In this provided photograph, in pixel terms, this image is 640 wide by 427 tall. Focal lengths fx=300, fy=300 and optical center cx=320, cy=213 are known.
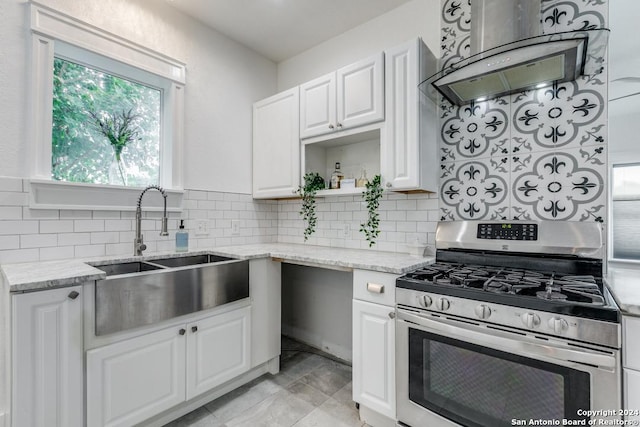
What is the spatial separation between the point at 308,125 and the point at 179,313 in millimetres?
1604

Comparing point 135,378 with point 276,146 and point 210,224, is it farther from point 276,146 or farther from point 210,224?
point 276,146

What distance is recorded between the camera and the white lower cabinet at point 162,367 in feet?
4.52

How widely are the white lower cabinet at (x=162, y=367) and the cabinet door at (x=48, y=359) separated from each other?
0.07m

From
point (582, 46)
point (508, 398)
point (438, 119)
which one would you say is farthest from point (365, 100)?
point (508, 398)

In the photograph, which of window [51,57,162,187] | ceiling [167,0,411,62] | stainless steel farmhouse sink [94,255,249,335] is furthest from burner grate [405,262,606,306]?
window [51,57,162,187]

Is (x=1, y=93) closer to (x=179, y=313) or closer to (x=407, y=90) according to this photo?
(x=179, y=313)

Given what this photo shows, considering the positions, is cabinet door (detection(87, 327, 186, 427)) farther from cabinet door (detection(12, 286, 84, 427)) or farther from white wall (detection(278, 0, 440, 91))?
white wall (detection(278, 0, 440, 91))

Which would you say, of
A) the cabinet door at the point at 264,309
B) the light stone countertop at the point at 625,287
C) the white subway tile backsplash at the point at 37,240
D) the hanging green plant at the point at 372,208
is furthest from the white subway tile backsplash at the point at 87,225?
the light stone countertop at the point at 625,287

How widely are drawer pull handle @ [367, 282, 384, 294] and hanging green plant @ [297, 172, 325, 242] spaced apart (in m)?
0.99

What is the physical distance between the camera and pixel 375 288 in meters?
1.61

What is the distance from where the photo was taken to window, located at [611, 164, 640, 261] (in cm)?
152

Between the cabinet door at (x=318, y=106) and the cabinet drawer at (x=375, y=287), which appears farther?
the cabinet door at (x=318, y=106)

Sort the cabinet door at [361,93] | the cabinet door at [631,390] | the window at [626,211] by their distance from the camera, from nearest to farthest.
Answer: the cabinet door at [631,390], the window at [626,211], the cabinet door at [361,93]

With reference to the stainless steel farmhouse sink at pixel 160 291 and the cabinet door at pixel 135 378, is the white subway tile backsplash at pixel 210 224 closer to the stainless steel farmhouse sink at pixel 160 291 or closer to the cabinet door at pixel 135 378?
the stainless steel farmhouse sink at pixel 160 291
